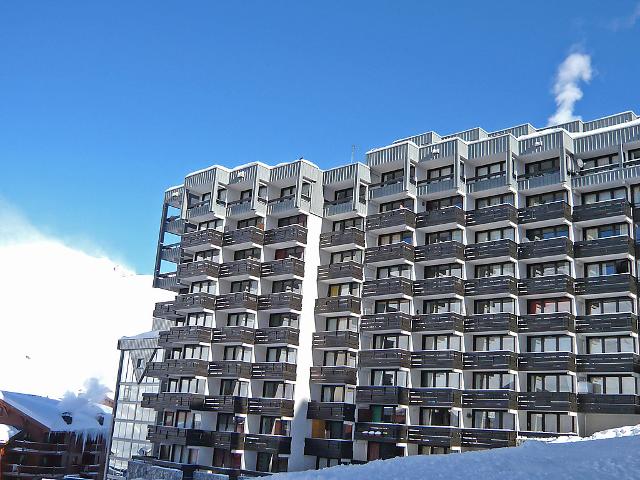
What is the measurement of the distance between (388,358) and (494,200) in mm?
14787

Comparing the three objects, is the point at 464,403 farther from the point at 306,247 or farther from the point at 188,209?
the point at 188,209

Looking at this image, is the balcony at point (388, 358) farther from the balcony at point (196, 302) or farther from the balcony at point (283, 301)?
the balcony at point (196, 302)

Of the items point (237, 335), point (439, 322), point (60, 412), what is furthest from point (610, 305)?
point (60, 412)

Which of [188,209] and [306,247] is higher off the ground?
[188,209]

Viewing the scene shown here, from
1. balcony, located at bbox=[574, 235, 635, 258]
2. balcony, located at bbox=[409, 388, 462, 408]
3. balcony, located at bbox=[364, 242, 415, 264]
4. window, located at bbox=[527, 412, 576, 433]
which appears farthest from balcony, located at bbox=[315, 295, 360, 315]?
balcony, located at bbox=[574, 235, 635, 258]

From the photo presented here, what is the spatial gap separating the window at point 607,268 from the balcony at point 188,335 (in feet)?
103

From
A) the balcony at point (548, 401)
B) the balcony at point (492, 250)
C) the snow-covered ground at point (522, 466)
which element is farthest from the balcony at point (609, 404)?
the snow-covered ground at point (522, 466)

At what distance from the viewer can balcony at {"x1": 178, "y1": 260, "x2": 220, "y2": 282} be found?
6406 cm

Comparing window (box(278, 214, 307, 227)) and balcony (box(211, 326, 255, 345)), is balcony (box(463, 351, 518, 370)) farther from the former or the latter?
window (box(278, 214, 307, 227))

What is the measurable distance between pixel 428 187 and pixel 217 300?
21014 mm

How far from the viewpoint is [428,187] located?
191 feet

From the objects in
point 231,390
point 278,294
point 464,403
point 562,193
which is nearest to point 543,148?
point 562,193

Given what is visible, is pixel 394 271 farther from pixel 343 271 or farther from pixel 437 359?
pixel 437 359

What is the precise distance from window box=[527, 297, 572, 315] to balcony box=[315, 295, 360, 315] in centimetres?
1394
